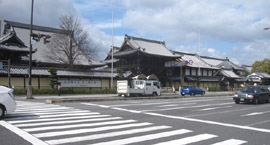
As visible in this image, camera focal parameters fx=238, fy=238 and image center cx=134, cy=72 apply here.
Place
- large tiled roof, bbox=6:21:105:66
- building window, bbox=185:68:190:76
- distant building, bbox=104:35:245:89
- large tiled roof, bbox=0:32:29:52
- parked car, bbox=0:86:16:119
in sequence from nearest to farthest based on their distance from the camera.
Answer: parked car, bbox=0:86:16:119
large tiled roof, bbox=0:32:29:52
large tiled roof, bbox=6:21:105:66
distant building, bbox=104:35:245:89
building window, bbox=185:68:190:76

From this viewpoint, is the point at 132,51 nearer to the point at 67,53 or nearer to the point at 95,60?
the point at 95,60

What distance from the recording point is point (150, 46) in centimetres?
5638

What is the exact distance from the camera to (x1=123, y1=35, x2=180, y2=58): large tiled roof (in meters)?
52.0

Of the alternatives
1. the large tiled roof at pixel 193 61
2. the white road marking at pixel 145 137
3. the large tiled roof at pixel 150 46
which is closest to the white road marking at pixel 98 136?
the white road marking at pixel 145 137

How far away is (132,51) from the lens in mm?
48812

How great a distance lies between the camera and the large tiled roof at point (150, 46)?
5197 cm

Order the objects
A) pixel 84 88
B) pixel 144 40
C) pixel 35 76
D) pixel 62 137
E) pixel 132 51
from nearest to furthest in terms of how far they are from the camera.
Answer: pixel 62 137 → pixel 35 76 → pixel 84 88 → pixel 132 51 → pixel 144 40

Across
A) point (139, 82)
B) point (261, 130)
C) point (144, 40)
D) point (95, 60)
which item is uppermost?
point (144, 40)

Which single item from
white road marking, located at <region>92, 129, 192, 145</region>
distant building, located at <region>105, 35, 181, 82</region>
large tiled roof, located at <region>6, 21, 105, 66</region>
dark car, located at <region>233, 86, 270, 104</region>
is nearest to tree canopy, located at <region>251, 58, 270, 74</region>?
distant building, located at <region>105, 35, 181, 82</region>

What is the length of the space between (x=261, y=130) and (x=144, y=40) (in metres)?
49.2

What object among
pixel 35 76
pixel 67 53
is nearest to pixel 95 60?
pixel 67 53

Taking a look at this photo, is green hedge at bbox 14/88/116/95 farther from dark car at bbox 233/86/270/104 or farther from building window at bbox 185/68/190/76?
building window at bbox 185/68/190/76

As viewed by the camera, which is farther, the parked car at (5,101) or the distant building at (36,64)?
the distant building at (36,64)

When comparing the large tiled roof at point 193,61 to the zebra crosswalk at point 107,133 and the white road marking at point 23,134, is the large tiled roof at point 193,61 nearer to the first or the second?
the zebra crosswalk at point 107,133
